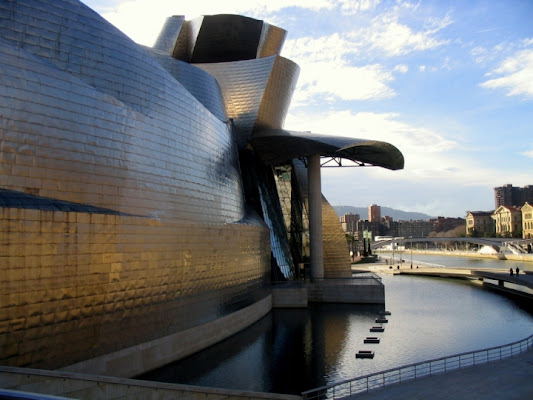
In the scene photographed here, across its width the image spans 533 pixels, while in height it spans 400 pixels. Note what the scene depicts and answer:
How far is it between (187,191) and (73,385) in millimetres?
10043

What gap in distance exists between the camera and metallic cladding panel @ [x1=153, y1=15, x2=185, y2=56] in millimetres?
37219

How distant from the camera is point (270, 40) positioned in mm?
40000

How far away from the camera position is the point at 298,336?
23.1 meters

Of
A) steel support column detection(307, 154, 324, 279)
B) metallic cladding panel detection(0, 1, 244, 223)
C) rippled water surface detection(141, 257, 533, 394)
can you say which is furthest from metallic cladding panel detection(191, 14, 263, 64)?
rippled water surface detection(141, 257, 533, 394)

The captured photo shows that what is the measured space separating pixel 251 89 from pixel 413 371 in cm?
2274

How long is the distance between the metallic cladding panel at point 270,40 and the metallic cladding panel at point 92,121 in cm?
1967

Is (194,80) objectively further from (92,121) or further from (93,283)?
(93,283)

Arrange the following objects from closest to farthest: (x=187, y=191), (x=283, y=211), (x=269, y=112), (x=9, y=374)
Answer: (x=9, y=374), (x=187, y=191), (x=269, y=112), (x=283, y=211)

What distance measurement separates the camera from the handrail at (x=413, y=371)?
46.2 feet

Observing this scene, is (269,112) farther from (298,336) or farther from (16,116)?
(16,116)

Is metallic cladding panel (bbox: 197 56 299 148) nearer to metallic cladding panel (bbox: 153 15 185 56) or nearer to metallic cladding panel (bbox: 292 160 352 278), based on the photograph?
metallic cladding panel (bbox: 153 15 185 56)

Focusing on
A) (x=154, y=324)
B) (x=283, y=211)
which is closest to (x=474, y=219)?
(x=283, y=211)

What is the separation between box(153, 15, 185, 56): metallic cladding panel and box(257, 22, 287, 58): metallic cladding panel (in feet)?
20.6

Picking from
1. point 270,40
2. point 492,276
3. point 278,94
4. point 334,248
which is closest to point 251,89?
point 278,94
